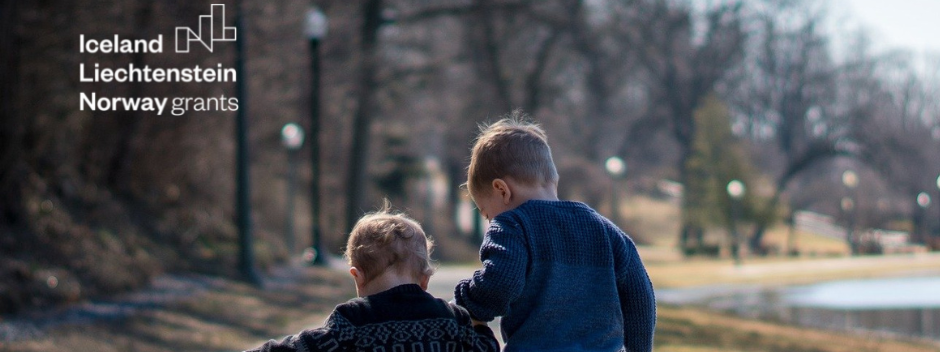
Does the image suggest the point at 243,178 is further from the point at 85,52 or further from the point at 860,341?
the point at 860,341

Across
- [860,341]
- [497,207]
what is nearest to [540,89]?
[860,341]

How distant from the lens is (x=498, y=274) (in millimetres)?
3119

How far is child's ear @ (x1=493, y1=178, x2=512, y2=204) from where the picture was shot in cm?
332

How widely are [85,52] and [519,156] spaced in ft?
34.6

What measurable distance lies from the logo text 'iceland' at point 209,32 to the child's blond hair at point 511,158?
38.3 feet

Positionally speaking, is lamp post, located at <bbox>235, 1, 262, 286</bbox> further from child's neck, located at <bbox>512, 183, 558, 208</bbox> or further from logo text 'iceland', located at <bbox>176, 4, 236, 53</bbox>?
child's neck, located at <bbox>512, 183, 558, 208</bbox>

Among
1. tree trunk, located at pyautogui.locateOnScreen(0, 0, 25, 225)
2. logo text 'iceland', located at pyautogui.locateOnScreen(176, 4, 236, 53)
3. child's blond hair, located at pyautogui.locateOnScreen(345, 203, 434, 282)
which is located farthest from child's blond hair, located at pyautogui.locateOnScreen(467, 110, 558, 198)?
logo text 'iceland', located at pyautogui.locateOnScreen(176, 4, 236, 53)

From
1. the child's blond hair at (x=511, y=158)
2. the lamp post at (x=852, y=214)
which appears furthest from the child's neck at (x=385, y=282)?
the lamp post at (x=852, y=214)

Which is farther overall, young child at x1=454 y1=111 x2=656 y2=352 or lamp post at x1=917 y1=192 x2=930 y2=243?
lamp post at x1=917 y1=192 x2=930 y2=243

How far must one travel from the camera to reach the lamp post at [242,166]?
1458 centimetres

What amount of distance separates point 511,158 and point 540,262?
1.06 feet

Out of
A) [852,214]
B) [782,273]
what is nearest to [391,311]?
[782,273]

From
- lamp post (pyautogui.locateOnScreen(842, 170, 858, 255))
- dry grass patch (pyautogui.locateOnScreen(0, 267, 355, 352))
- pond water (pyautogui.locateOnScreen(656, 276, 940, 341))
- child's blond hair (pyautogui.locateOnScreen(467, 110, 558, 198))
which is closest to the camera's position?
child's blond hair (pyautogui.locateOnScreen(467, 110, 558, 198))

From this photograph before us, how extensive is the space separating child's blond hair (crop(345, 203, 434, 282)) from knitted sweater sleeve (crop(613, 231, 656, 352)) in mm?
610
